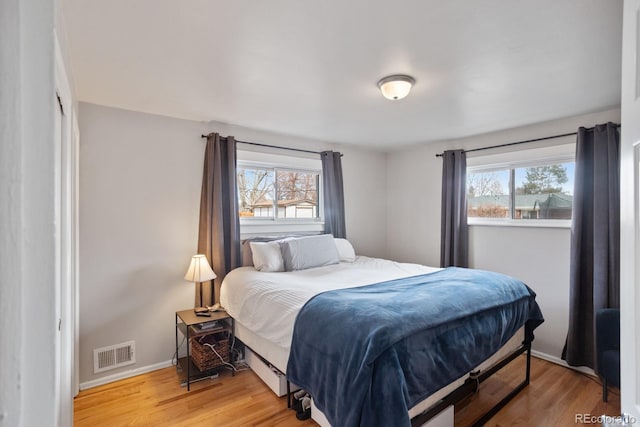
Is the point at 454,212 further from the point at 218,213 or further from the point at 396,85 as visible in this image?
the point at 218,213

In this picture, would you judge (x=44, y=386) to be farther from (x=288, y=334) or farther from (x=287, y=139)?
(x=287, y=139)

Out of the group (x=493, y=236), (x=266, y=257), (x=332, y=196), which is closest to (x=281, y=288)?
(x=266, y=257)

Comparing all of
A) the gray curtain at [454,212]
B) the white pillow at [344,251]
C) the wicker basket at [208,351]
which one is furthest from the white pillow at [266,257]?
the gray curtain at [454,212]

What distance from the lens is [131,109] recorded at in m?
2.81

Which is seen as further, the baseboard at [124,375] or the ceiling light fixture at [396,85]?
the baseboard at [124,375]

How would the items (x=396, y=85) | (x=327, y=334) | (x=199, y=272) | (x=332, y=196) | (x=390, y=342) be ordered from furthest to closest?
1. (x=332, y=196)
2. (x=199, y=272)
3. (x=396, y=85)
4. (x=327, y=334)
5. (x=390, y=342)

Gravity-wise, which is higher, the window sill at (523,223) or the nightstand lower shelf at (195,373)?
the window sill at (523,223)

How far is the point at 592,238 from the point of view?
9.28 ft

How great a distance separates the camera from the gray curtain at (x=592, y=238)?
2.65m

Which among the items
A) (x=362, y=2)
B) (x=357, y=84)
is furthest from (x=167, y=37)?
(x=357, y=84)

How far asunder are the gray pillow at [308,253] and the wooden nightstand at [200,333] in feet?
2.54

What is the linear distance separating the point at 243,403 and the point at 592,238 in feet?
10.7

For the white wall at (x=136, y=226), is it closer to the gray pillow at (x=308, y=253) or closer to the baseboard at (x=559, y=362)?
the gray pillow at (x=308, y=253)

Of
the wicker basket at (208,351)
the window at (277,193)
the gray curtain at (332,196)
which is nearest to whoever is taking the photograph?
the wicker basket at (208,351)
